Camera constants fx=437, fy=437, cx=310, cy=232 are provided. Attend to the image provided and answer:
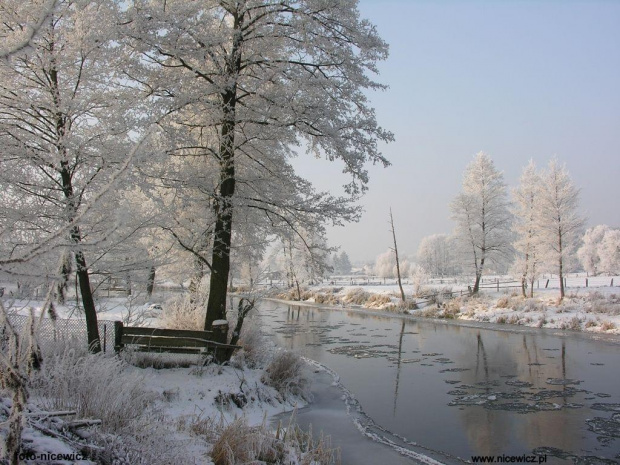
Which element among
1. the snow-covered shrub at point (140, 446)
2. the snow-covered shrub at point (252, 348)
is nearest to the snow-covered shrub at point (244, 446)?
the snow-covered shrub at point (140, 446)

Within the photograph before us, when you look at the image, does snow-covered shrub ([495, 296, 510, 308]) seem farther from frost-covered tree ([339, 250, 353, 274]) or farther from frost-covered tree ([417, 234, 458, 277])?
frost-covered tree ([339, 250, 353, 274])

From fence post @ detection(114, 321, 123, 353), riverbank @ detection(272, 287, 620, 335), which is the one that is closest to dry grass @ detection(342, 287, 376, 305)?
riverbank @ detection(272, 287, 620, 335)

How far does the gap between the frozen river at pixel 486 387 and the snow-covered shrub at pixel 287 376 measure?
1408mm

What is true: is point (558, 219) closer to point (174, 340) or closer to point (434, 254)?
point (174, 340)

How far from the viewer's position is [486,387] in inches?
424

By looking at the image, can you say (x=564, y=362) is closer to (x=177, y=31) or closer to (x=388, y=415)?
(x=388, y=415)

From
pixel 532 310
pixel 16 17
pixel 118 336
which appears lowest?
pixel 532 310

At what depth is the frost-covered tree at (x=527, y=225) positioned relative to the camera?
3159 centimetres

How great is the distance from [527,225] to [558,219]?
3.21 m

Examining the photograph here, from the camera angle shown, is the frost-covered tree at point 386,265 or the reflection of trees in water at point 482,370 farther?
the frost-covered tree at point 386,265

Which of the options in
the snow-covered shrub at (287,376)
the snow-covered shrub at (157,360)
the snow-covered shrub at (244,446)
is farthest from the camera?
the snow-covered shrub at (287,376)

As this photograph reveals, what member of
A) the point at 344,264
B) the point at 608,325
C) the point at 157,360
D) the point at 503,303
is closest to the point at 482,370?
the point at 157,360

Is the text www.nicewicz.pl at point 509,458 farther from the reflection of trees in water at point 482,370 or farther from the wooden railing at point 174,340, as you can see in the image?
the wooden railing at point 174,340

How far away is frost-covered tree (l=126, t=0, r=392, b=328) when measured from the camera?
7961mm
